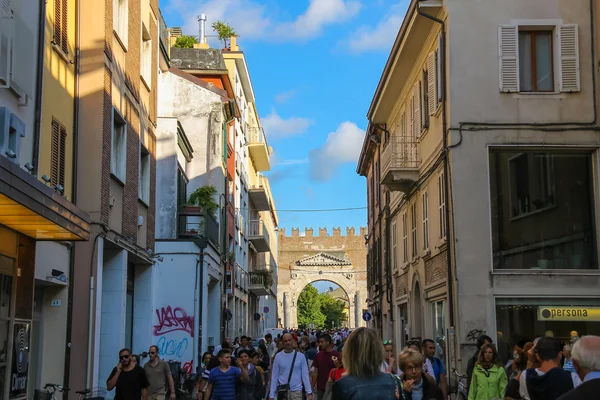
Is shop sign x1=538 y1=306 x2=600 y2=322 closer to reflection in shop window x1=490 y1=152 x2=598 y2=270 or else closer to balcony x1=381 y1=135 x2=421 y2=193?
reflection in shop window x1=490 y1=152 x2=598 y2=270

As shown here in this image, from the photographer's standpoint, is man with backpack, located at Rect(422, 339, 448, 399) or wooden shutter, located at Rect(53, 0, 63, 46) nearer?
man with backpack, located at Rect(422, 339, 448, 399)

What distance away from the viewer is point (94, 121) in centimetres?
1599

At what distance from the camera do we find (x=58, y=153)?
14625mm

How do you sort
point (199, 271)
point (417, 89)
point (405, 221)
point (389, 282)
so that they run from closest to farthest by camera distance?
point (417, 89), point (199, 271), point (405, 221), point (389, 282)

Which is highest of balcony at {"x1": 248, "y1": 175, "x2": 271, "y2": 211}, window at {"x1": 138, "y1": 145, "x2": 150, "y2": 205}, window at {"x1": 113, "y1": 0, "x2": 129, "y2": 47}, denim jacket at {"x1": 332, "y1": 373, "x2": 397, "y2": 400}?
balcony at {"x1": 248, "y1": 175, "x2": 271, "y2": 211}

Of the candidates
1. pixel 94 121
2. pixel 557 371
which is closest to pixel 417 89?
pixel 94 121

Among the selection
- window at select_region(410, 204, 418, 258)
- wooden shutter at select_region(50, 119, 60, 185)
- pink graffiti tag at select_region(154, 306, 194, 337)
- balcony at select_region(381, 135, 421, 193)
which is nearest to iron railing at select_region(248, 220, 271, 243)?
window at select_region(410, 204, 418, 258)

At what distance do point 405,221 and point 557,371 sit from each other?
22.2m

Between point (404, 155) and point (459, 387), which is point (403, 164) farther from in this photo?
point (459, 387)

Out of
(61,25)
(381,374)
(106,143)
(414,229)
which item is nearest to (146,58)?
(106,143)

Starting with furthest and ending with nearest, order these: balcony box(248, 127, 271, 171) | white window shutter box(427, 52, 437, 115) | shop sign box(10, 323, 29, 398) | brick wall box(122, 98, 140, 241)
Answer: balcony box(248, 127, 271, 171) → white window shutter box(427, 52, 437, 115) → brick wall box(122, 98, 140, 241) → shop sign box(10, 323, 29, 398)

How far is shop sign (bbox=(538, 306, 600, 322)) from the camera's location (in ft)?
61.3

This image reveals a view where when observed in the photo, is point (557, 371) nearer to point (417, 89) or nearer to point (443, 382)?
point (443, 382)

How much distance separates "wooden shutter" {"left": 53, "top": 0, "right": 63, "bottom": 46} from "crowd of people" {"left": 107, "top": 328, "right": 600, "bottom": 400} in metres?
5.15
